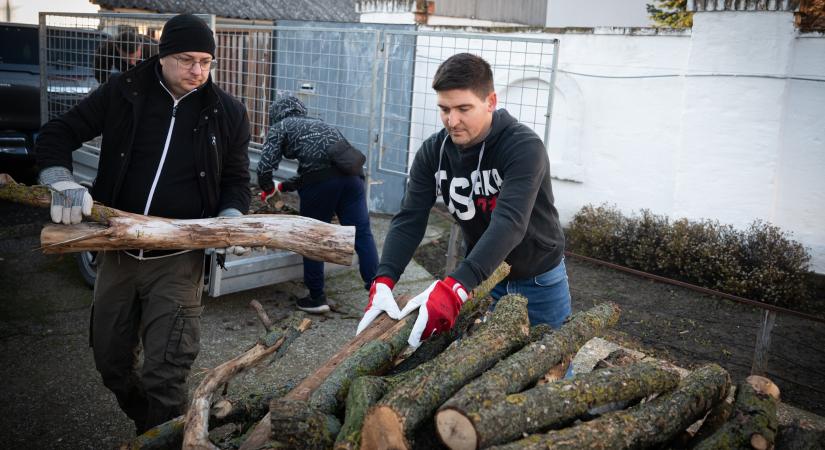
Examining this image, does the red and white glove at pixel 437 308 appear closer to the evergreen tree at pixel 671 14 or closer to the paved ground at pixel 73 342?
the paved ground at pixel 73 342

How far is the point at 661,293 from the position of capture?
6598 millimetres

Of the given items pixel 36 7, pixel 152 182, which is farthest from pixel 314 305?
pixel 36 7

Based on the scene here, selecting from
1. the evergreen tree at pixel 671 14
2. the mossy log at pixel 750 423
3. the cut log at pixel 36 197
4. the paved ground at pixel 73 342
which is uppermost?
the evergreen tree at pixel 671 14

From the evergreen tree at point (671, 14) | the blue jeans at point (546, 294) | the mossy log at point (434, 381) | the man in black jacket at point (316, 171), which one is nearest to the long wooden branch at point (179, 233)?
the blue jeans at point (546, 294)

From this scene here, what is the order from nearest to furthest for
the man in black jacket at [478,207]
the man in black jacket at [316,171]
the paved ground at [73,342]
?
1. the man in black jacket at [478,207]
2. the paved ground at [73,342]
3. the man in black jacket at [316,171]

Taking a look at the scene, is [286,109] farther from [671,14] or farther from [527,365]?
[671,14]

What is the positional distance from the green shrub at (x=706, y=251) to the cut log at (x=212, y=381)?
5174 millimetres

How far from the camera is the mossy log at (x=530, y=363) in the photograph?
74.7 inches

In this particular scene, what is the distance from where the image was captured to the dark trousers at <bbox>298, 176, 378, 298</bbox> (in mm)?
5352

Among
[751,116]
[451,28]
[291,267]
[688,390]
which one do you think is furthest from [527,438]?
[451,28]

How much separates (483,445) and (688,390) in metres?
0.87

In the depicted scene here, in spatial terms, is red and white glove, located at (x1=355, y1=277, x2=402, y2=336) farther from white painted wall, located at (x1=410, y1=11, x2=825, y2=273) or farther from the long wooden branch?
white painted wall, located at (x1=410, y1=11, x2=825, y2=273)

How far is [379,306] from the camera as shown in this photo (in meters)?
2.70

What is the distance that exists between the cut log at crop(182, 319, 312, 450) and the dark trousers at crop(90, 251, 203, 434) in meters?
0.54
